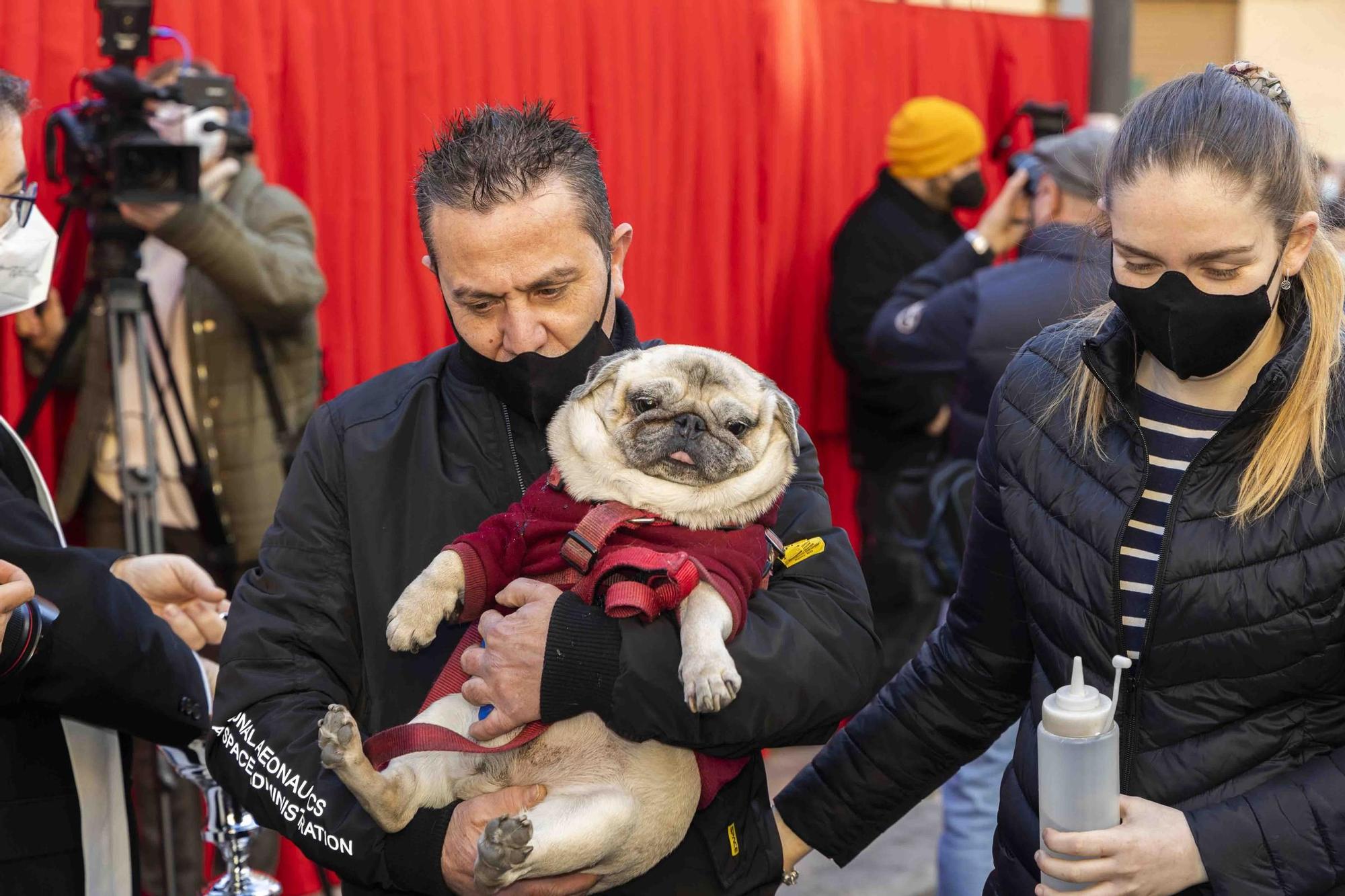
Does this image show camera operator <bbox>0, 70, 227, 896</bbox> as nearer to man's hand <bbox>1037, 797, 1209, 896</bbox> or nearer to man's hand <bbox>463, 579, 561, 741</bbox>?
man's hand <bbox>463, 579, 561, 741</bbox>

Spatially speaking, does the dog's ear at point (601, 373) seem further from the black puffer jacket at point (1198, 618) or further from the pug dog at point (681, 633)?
the black puffer jacket at point (1198, 618)

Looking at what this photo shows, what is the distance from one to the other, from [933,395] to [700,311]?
43.9 inches

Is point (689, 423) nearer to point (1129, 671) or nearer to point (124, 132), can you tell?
point (1129, 671)

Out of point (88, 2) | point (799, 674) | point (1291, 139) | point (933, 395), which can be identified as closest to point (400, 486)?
point (799, 674)

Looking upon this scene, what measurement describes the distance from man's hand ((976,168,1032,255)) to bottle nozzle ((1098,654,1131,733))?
3.62m

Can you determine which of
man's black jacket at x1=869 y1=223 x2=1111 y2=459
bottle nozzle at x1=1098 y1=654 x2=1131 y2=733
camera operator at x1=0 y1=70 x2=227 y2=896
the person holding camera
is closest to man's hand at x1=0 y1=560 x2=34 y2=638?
camera operator at x1=0 y1=70 x2=227 y2=896

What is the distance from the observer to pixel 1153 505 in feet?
6.66

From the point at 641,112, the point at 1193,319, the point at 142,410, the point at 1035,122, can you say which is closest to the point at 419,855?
the point at 1193,319

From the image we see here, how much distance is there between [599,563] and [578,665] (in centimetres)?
17

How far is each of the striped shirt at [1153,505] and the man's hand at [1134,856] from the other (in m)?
0.24

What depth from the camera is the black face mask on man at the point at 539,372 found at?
2156 millimetres

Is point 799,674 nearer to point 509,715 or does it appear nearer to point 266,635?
point 509,715

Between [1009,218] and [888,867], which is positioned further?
[1009,218]

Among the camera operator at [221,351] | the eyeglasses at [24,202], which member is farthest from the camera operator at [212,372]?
the eyeglasses at [24,202]
